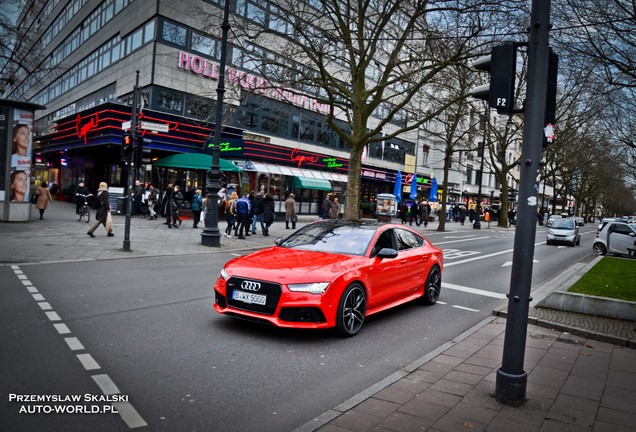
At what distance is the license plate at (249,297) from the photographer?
19.3 feet

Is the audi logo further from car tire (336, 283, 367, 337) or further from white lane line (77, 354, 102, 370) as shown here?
white lane line (77, 354, 102, 370)

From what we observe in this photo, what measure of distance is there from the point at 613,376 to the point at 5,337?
6.69m

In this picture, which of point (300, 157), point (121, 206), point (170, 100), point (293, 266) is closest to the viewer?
point (293, 266)

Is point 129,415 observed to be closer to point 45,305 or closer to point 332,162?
point 45,305

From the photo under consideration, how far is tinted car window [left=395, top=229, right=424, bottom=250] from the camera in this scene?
7960mm

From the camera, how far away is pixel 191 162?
24.9 m

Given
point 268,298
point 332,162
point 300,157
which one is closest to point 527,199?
point 268,298

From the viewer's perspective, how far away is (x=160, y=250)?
45.6ft

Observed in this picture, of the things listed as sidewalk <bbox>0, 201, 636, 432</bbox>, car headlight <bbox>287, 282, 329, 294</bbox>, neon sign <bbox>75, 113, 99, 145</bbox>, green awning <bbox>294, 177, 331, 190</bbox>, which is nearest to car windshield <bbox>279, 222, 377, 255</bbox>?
car headlight <bbox>287, 282, 329, 294</bbox>

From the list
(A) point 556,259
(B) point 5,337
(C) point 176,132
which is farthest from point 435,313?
(C) point 176,132

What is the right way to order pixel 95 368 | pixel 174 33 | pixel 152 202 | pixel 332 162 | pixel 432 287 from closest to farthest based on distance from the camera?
1. pixel 95 368
2. pixel 432 287
3. pixel 152 202
4. pixel 174 33
5. pixel 332 162

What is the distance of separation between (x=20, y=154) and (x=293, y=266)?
16024mm

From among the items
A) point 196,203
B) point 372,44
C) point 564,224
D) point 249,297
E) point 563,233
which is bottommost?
point 249,297

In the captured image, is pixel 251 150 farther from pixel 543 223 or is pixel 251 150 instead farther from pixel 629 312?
pixel 543 223
